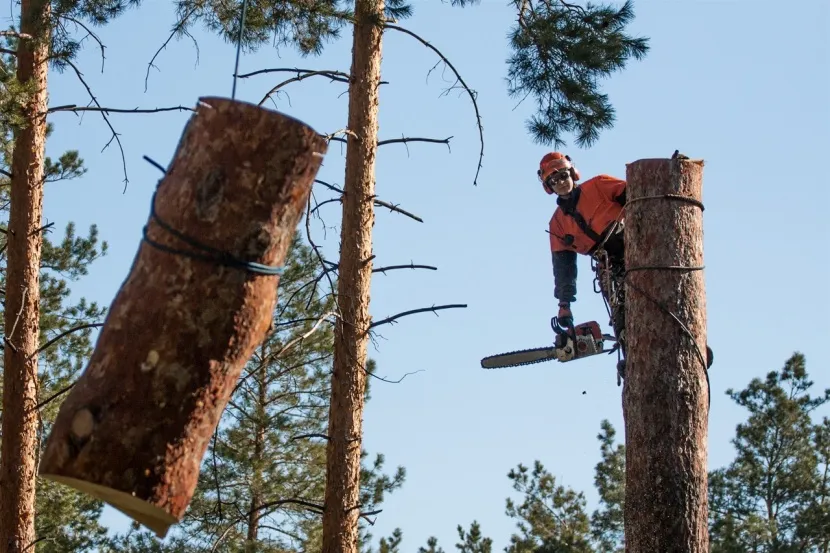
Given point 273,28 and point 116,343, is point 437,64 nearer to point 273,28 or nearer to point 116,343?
point 273,28

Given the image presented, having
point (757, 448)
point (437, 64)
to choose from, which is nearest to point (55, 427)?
point (437, 64)

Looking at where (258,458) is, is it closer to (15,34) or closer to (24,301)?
(24,301)

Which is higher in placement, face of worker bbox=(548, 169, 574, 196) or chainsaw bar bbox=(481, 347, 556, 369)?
face of worker bbox=(548, 169, 574, 196)

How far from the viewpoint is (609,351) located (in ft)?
26.8

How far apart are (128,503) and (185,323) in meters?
0.50

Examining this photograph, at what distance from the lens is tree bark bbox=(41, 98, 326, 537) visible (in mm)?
3172

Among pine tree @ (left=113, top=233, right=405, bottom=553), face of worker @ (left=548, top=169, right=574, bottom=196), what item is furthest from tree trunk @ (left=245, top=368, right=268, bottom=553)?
face of worker @ (left=548, top=169, right=574, bottom=196)

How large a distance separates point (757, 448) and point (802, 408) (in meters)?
1.04

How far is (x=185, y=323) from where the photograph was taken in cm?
323

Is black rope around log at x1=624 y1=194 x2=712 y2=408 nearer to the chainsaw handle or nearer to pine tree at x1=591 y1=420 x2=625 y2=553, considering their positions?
the chainsaw handle

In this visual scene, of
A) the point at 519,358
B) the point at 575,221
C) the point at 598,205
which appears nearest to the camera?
the point at 598,205

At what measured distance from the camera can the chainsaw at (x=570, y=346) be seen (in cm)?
819

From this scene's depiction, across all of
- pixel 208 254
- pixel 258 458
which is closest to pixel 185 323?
pixel 208 254

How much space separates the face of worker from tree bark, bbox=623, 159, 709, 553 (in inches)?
90.7
